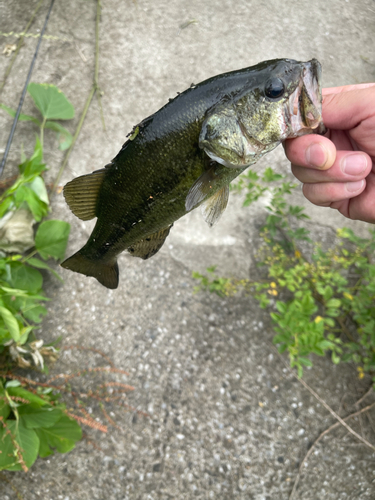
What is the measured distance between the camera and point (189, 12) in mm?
3855

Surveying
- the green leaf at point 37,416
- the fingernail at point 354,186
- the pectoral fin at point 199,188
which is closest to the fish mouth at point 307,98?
the pectoral fin at point 199,188

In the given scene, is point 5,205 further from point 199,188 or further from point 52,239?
point 199,188

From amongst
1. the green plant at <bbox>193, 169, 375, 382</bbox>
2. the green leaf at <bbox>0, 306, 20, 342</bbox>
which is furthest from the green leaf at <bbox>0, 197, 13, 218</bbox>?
the green plant at <bbox>193, 169, 375, 382</bbox>

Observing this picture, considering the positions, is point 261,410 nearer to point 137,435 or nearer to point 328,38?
point 137,435

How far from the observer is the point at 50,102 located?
117 inches

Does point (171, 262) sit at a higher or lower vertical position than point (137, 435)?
higher

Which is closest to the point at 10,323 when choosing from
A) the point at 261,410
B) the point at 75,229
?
the point at 75,229

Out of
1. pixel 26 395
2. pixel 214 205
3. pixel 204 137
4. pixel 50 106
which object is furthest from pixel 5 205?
pixel 204 137

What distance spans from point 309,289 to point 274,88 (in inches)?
69.1

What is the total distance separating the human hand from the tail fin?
0.84 meters

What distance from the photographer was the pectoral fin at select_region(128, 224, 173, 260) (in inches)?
60.2

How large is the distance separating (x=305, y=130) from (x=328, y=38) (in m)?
3.29

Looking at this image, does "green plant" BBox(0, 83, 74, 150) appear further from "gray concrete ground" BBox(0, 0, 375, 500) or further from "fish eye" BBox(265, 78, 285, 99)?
"fish eye" BBox(265, 78, 285, 99)

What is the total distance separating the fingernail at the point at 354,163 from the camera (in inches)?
58.0
